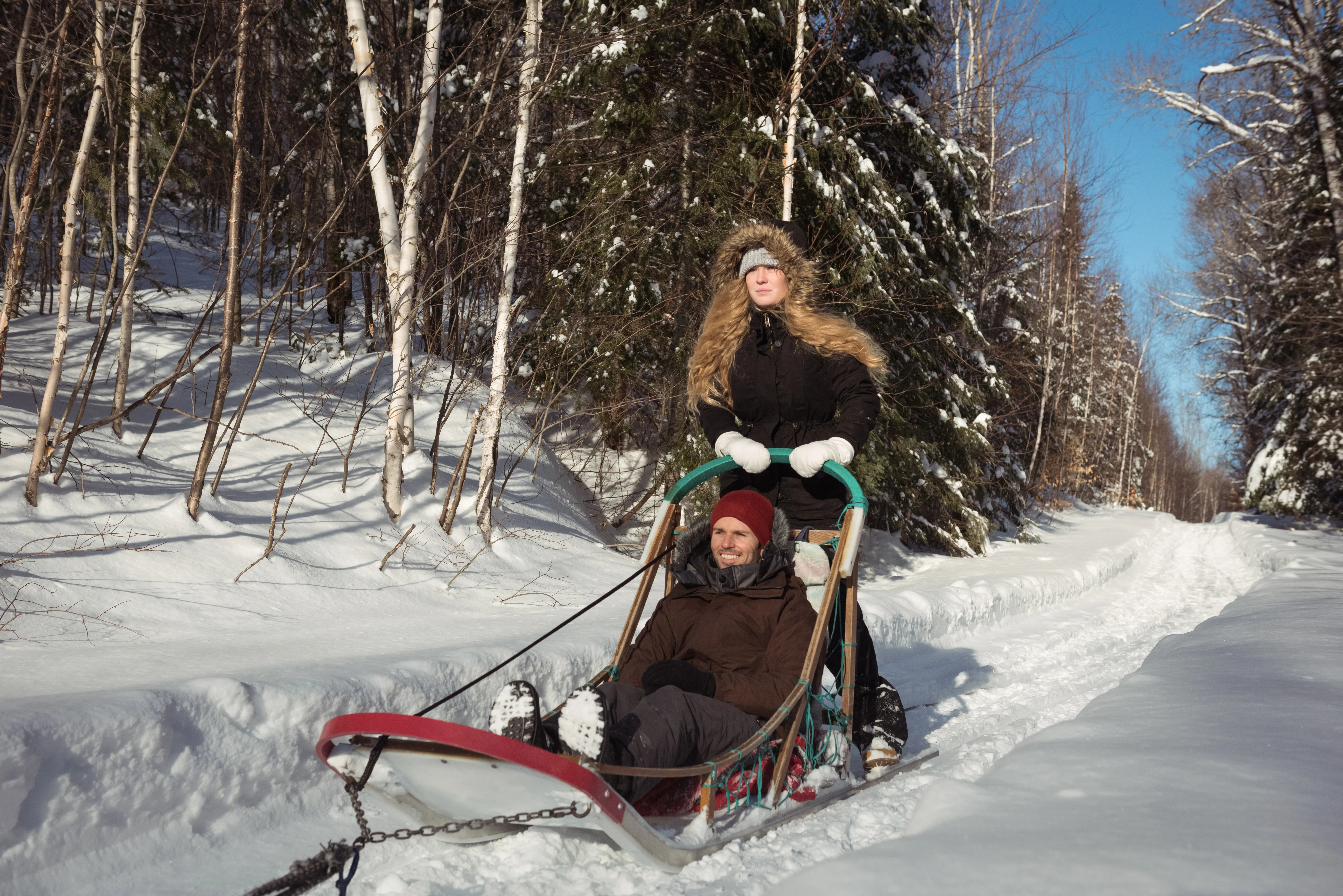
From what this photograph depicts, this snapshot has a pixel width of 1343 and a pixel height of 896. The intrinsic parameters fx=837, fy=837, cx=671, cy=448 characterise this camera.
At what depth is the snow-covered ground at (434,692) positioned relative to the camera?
6.95ft

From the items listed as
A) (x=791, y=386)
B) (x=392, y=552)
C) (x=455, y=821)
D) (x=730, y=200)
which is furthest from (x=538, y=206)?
(x=455, y=821)

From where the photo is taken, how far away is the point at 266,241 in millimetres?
10359

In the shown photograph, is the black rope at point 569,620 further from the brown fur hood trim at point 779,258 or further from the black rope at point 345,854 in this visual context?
the brown fur hood trim at point 779,258

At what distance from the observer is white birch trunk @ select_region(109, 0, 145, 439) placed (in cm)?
636

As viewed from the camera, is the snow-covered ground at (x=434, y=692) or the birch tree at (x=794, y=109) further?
the birch tree at (x=794, y=109)

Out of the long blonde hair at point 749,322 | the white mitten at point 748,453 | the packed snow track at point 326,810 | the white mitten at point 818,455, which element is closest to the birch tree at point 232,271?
the packed snow track at point 326,810

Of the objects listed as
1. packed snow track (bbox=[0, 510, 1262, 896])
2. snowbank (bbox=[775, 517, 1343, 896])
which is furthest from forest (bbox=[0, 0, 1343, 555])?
snowbank (bbox=[775, 517, 1343, 896])

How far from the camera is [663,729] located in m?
2.57

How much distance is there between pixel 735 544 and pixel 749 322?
1.04m

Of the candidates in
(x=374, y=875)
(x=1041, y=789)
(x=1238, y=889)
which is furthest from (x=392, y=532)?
(x=1238, y=889)

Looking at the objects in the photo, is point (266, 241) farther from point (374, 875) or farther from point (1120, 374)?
point (1120, 374)

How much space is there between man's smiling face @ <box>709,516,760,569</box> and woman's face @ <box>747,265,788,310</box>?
988mm

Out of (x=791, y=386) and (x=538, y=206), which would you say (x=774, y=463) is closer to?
(x=791, y=386)

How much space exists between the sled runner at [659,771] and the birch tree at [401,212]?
3.46m
